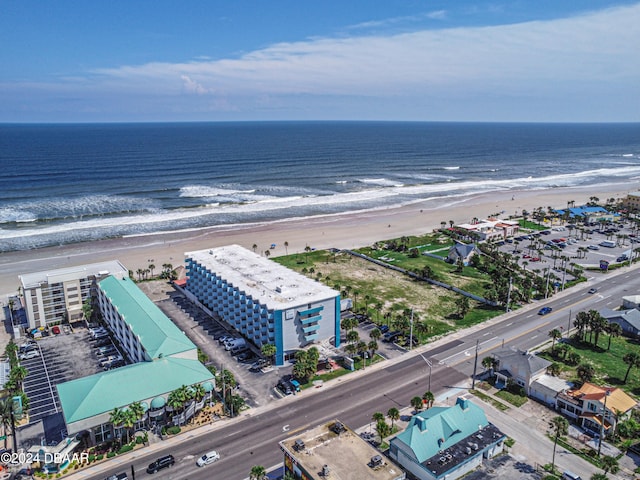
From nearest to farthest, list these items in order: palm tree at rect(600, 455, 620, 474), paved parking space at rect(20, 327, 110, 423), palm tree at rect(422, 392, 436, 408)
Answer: palm tree at rect(600, 455, 620, 474), palm tree at rect(422, 392, 436, 408), paved parking space at rect(20, 327, 110, 423)

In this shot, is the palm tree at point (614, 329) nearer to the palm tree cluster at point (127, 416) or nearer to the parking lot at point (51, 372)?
the palm tree cluster at point (127, 416)

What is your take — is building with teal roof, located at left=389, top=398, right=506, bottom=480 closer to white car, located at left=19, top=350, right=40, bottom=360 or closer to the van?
the van

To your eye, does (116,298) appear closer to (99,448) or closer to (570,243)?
(99,448)

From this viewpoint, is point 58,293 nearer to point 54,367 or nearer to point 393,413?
point 54,367

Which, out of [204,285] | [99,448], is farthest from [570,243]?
[99,448]

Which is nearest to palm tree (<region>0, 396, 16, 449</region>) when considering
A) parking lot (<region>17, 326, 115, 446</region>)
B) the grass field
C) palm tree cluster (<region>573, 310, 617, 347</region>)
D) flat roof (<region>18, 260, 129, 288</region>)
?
parking lot (<region>17, 326, 115, 446</region>)

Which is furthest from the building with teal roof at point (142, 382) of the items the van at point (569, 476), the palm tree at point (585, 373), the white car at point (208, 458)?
the palm tree at point (585, 373)
